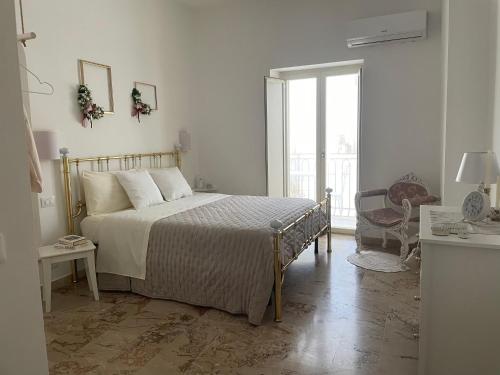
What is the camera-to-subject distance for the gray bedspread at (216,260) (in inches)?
110

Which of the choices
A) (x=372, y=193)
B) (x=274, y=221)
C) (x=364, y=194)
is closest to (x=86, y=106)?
(x=274, y=221)

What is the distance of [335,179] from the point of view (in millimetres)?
6090

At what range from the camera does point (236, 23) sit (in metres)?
5.27

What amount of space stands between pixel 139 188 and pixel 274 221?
1770 mm

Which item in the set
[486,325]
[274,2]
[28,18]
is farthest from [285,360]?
[274,2]

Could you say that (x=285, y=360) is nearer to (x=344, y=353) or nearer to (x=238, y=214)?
(x=344, y=353)

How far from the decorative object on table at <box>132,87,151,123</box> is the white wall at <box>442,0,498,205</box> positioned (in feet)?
10.7

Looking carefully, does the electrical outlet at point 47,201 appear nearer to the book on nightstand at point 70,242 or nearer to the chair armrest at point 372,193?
the book on nightstand at point 70,242

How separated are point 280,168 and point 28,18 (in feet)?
11.1

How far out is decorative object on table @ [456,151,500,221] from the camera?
7.07 feet

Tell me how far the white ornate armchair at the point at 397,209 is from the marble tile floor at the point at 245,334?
2.14 ft

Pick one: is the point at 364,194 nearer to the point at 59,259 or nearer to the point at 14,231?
the point at 59,259

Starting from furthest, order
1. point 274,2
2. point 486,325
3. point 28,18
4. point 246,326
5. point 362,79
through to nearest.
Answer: point 274,2 → point 362,79 → point 28,18 → point 246,326 → point 486,325

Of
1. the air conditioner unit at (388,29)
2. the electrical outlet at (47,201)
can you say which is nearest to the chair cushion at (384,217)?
the air conditioner unit at (388,29)
